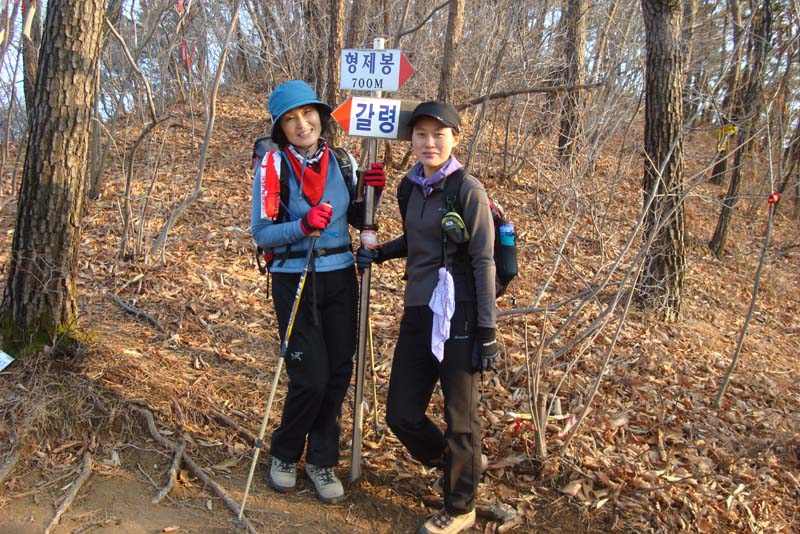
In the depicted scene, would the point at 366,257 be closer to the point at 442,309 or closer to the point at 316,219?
the point at 316,219

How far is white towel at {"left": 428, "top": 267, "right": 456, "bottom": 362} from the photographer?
301cm

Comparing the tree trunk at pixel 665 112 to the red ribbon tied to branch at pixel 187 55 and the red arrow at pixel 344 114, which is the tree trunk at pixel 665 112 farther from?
the red ribbon tied to branch at pixel 187 55

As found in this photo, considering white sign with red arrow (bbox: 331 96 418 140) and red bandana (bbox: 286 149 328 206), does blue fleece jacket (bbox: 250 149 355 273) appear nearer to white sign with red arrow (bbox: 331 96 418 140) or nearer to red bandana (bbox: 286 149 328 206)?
red bandana (bbox: 286 149 328 206)

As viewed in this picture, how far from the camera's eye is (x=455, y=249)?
10.1ft

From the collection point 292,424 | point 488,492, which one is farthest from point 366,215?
point 488,492

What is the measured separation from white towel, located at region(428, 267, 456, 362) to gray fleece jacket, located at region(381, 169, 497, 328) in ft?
0.26

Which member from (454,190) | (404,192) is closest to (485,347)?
(454,190)

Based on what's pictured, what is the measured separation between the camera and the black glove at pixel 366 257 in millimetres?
3404

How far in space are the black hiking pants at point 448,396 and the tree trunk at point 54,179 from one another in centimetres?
243

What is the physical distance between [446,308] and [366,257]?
0.65 meters

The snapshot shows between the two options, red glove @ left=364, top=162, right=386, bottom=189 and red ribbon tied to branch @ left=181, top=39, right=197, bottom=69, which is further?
red ribbon tied to branch @ left=181, top=39, right=197, bottom=69

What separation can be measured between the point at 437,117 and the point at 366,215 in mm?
763

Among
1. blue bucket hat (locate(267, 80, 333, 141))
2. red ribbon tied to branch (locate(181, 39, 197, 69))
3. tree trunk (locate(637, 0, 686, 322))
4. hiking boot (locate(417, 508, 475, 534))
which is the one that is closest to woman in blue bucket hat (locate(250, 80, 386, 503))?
blue bucket hat (locate(267, 80, 333, 141))

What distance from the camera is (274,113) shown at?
3.26 m
